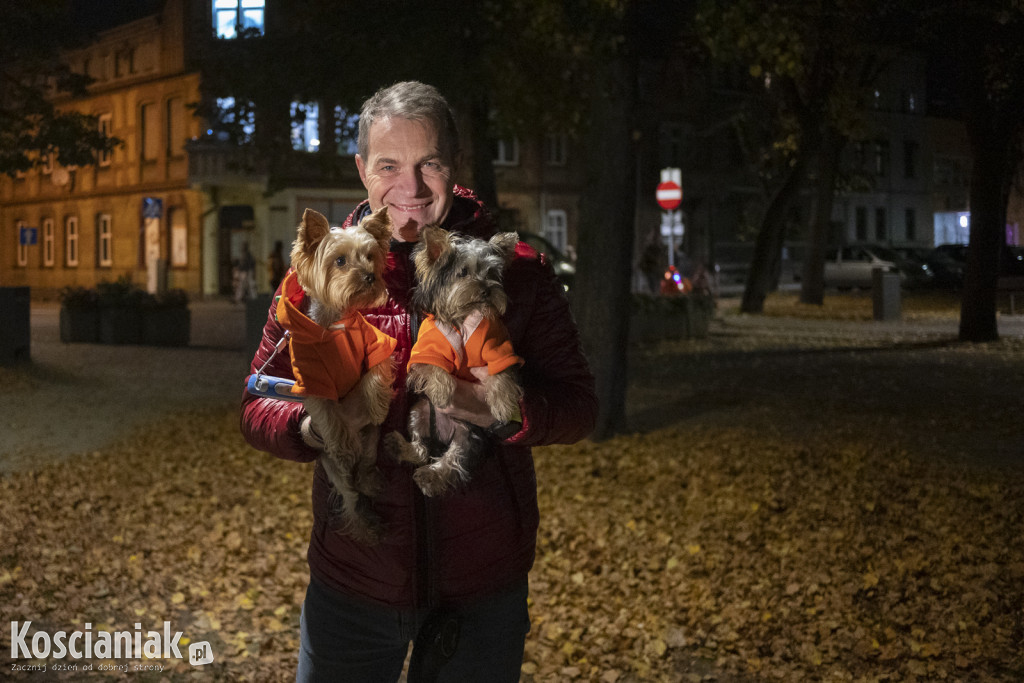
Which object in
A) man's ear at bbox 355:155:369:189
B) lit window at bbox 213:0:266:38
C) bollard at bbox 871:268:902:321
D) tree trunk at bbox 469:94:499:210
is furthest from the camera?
bollard at bbox 871:268:902:321

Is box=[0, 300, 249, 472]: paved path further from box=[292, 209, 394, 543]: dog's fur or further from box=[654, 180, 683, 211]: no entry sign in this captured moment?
box=[654, 180, 683, 211]: no entry sign

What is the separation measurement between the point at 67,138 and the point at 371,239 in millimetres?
13537

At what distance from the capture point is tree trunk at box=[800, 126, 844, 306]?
108 feet

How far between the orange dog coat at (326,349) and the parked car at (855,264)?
48.8 m

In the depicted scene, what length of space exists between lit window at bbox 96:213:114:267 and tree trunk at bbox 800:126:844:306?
2701 centimetres

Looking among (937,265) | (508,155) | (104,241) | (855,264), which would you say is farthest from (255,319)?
(937,265)

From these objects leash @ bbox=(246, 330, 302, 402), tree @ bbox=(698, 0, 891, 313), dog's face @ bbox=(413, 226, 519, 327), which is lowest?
leash @ bbox=(246, 330, 302, 402)

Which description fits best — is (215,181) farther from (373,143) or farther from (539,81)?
(373,143)

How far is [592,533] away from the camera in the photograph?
835cm

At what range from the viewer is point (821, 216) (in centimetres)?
3291

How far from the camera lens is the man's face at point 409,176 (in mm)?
2621

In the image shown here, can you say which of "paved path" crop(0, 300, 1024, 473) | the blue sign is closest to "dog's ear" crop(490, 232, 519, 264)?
"paved path" crop(0, 300, 1024, 473)

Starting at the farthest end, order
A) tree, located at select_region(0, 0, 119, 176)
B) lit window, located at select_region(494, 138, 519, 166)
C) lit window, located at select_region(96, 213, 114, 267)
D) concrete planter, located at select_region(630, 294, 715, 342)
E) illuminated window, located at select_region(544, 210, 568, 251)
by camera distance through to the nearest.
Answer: illuminated window, located at select_region(544, 210, 568, 251), lit window, located at select_region(494, 138, 519, 166), lit window, located at select_region(96, 213, 114, 267), concrete planter, located at select_region(630, 294, 715, 342), tree, located at select_region(0, 0, 119, 176)

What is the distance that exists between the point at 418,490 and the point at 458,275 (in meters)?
0.60
